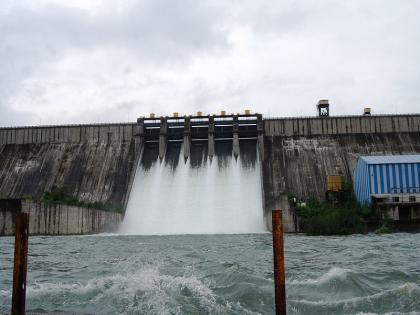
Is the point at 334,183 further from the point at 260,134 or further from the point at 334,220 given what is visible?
the point at 260,134

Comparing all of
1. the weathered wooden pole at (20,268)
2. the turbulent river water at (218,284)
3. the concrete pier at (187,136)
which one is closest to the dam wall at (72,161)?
the concrete pier at (187,136)

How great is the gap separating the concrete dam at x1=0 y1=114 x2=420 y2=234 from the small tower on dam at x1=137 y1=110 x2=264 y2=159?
0.08m

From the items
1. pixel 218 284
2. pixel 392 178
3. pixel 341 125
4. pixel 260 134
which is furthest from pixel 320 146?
pixel 218 284

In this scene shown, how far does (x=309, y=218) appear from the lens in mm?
32688

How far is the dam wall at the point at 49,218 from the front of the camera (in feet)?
106

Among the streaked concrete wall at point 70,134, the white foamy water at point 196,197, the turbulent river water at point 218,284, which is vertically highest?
the streaked concrete wall at point 70,134

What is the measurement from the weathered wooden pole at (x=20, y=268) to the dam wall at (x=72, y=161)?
28.5 m

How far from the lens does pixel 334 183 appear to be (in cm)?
3719

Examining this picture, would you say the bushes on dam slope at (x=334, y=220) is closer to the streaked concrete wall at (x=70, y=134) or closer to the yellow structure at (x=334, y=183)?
the yellow structure at (x=334, y=183)

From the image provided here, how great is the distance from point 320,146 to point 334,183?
621 centimetres

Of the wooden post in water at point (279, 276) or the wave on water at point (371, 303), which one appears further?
the wave on water at point (371, 303)

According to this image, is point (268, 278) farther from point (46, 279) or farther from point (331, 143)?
point (331, 143)

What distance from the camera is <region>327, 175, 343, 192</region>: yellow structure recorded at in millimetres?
36906

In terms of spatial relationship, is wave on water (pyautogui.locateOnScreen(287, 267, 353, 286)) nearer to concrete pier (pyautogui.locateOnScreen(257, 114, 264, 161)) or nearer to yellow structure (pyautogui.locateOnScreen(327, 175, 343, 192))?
yellow structure (pyautogui.locateOnScreen(327, 175, 343, 192))
